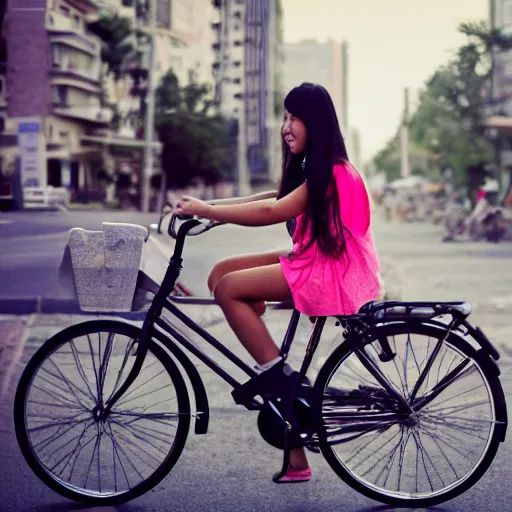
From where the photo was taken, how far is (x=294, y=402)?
3.00 meters

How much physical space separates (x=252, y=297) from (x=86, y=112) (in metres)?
3.54

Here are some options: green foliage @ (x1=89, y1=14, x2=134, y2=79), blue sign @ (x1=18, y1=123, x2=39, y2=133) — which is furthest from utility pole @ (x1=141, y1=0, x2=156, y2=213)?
blue sign @ (x1=18, y1=123, x2=39, y2=133)

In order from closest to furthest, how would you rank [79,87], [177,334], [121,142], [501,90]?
[177,334]
[79,87]
[121,142]
[501,90]

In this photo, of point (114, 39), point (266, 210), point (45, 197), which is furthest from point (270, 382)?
Answer: point (114, 39)

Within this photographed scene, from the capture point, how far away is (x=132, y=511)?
10.2 feet

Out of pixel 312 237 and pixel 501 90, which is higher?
pixel 501 90

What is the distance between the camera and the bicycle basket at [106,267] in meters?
2.99

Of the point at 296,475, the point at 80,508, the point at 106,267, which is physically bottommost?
the point at 80,508

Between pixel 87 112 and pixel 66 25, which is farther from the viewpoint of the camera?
pixel 87 112

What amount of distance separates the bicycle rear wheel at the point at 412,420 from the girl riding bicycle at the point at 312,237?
7.9 inches

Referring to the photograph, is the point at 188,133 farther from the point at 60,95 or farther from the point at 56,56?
the point at 56,56

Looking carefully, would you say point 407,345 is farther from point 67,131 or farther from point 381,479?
point 67,131

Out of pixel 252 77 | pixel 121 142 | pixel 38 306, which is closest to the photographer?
pixel 121 142

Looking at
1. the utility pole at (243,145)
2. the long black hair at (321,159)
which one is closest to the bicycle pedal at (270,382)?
the long black hair at (321,159)
